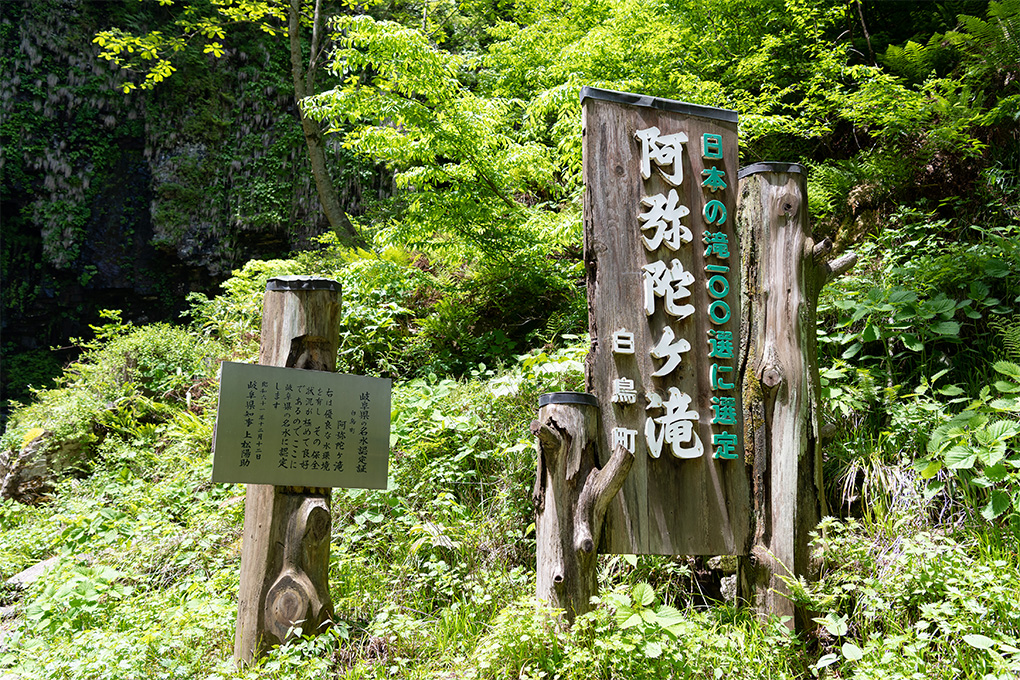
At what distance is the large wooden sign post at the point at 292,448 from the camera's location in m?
3.15

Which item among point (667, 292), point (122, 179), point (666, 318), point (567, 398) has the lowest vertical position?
point (567, 398)

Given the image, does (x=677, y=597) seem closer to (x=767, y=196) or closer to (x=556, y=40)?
(x=767, y=196)

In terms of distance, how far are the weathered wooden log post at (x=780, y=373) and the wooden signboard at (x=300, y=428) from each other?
1.94 metres

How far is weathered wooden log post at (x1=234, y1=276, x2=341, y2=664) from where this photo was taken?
3156mm

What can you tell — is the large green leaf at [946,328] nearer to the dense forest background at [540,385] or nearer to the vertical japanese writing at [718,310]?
the dense forest background at [540,385]

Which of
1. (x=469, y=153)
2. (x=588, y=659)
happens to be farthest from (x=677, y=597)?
(x=469, y=153)

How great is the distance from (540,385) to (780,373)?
1822 millimetres

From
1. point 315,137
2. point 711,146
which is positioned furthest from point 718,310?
point 315,137

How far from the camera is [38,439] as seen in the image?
7.22 m

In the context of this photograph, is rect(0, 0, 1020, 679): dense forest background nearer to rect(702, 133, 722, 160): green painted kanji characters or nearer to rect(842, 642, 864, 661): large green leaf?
rect(842, 642, 864, 661): large green leaf

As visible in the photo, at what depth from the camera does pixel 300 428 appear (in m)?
3.27

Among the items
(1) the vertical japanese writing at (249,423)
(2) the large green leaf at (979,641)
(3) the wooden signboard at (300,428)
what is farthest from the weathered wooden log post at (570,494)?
(2) the large green leaf at (979,641)

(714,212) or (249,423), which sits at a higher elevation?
(714,212)

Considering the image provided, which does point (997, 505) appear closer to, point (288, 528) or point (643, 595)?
point (643, 595)
